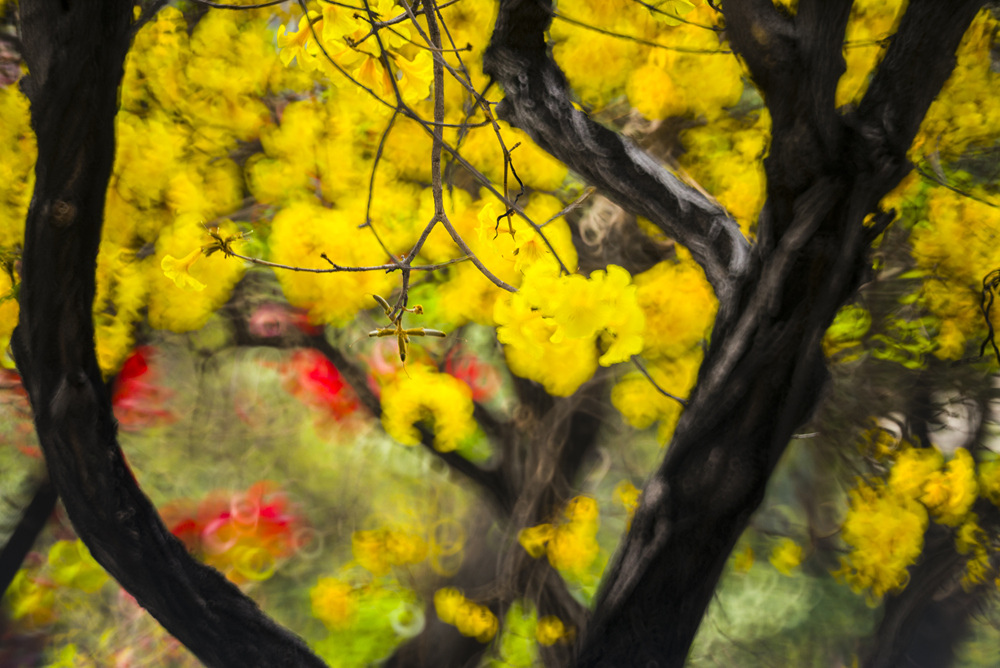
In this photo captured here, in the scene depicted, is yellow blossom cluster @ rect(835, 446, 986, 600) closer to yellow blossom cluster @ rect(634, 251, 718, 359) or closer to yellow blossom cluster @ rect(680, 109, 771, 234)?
yellow blossom cluster @ rect(634, 251, 718, 359)

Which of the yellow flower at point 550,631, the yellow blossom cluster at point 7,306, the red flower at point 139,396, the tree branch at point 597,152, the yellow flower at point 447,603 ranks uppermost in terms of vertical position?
the tree branch at point 597,152

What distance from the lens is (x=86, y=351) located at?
3.14 ft

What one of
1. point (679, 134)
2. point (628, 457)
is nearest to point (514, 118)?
point (679, 134)

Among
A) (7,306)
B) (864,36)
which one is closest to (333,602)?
(7,306)

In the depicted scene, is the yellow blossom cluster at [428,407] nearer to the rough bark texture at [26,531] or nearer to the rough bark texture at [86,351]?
the rough bark texture at [86,351]

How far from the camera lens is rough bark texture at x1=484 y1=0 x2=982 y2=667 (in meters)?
0.65

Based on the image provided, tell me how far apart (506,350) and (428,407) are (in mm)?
193

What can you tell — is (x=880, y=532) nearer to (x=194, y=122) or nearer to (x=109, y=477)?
(x=109, y=477)

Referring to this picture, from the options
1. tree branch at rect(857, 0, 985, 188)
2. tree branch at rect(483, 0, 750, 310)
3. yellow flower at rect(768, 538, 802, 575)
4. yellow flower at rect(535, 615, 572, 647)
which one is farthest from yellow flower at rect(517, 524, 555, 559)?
tree branch at rect(857, 0, 985, 188)

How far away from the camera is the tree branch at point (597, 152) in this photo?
2.48 feet

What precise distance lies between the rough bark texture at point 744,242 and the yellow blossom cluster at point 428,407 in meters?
0.43

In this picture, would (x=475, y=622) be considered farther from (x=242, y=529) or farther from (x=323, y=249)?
(x=323, y=249)

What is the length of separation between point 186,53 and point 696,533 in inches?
44.4

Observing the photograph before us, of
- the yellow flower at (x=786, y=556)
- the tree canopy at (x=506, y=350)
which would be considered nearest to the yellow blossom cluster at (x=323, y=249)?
the tree canopy at (x=506, y=350)
